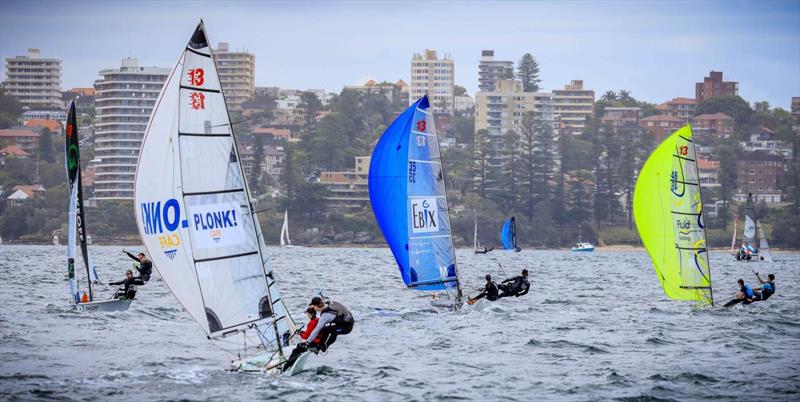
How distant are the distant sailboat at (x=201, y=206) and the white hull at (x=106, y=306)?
1159 cm

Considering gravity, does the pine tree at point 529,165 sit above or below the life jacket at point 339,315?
above

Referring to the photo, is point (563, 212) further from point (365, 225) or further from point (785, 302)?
point (785, 302)

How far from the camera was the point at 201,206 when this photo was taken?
22.8 meters

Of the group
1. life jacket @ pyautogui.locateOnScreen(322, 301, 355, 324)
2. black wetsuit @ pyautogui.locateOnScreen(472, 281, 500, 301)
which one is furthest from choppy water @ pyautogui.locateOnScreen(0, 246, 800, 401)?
life jacket @ pyautogui.locateOnScreen(322, 301, 355, 324)

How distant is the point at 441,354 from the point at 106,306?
1064 centimetres

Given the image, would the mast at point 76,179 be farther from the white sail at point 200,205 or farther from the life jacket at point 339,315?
the life jacket at point 339,315

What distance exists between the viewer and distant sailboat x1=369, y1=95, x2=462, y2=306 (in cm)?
3672

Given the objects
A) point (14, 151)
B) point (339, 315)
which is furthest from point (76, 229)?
point (14, 151)

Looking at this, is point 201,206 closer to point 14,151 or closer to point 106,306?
point 106,306

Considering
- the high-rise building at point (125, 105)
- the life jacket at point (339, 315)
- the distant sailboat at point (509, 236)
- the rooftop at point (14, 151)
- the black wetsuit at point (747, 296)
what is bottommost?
the distant sailboat at point (509, 236)

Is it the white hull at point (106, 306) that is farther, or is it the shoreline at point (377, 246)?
the shoreline at point (377, 246)

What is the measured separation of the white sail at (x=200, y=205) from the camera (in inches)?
891

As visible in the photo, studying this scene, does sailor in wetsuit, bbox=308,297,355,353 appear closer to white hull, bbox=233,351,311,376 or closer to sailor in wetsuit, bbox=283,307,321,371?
sailor in wetsuit, bbox=283,307,321,371

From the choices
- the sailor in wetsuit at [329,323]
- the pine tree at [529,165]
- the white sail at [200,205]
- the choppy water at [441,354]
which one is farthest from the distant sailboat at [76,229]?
the pine tree at [529,165]
